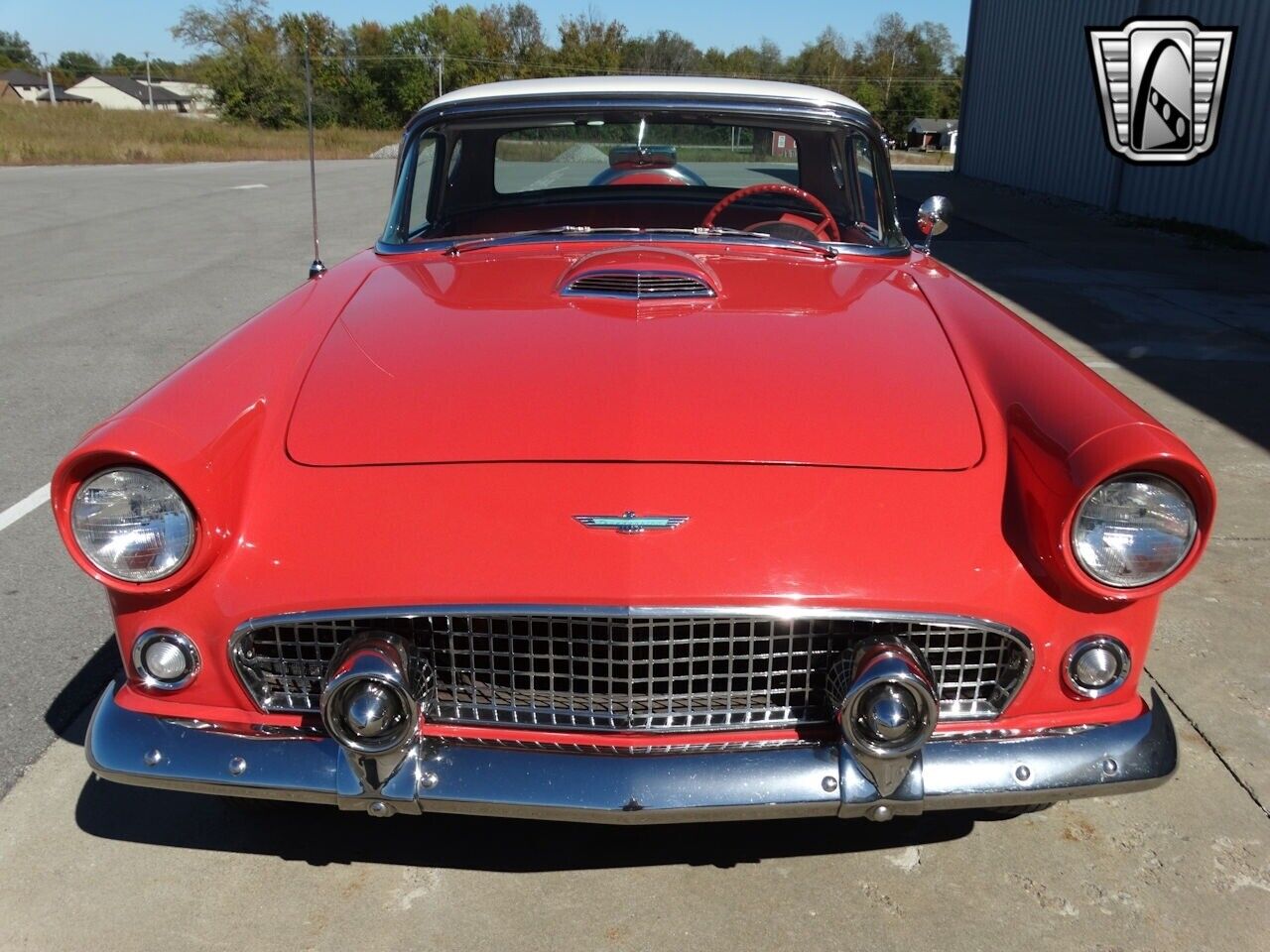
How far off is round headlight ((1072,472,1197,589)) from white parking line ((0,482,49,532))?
3484mm

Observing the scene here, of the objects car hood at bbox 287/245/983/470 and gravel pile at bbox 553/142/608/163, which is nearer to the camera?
car hood at bbox 287/245/983/470

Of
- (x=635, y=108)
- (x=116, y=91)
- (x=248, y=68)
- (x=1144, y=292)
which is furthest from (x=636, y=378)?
(x=116, y=91)

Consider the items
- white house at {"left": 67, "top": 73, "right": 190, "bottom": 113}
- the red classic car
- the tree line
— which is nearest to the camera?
the red classic car

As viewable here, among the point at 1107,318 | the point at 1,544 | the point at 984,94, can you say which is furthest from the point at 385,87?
the point at 1,544

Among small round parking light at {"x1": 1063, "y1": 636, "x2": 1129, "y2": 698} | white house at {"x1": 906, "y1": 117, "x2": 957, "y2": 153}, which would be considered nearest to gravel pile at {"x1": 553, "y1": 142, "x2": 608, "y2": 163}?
small round parking light at {"x1": 1063, "y1": 636, "x2": 1129, "y2": 698}

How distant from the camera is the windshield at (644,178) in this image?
334cm

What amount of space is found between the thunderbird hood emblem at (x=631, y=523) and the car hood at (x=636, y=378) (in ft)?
0.46

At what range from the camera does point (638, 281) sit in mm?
2605

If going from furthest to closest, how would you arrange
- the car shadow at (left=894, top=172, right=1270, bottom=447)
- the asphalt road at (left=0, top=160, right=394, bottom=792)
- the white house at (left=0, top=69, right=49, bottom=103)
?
the white house at (left=0, top=69, right=49, bottom=103), the car shadow at (left=894, top=172, right=1270, bottom=447), the asphalt road at (left=0, top=160, right=394, bottom=792)

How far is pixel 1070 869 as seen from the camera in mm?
2230

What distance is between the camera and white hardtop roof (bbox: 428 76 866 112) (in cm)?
330

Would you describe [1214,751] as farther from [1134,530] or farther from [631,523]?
[631,523]

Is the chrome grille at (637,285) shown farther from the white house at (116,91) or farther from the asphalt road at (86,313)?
the white house at (116,91)

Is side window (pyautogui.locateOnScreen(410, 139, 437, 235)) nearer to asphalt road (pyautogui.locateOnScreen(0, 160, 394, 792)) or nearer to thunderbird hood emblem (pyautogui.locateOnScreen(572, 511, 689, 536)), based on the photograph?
asphalt road (pyautogui.locateOnScreen(0, 160, 394, 792))
